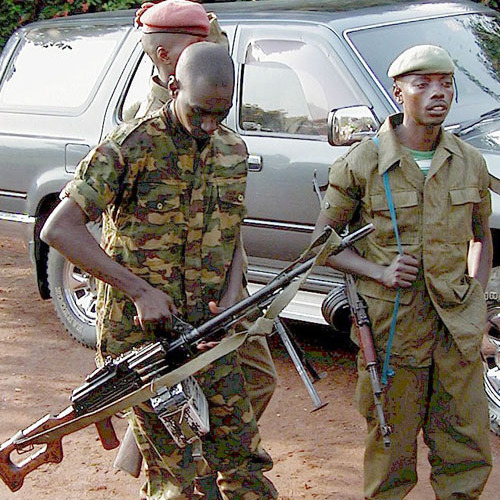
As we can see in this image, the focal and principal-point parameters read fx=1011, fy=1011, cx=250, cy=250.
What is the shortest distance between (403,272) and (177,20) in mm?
1252

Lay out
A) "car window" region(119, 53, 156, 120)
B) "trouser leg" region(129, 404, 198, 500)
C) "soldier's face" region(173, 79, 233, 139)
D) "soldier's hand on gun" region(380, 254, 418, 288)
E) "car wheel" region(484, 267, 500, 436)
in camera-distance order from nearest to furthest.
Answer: "soldier's face" region(173, 79, 233, 139)
"trouser leg" region(129, 404, 198, 500)
"soldier's hand on gun" region(380, 254, 418, 288)
"car wheel" region(484, 267, 500, 436)
"car window" region(119, 53, 156, 120)

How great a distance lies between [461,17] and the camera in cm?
599

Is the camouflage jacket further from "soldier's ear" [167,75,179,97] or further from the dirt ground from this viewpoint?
the dirt ground

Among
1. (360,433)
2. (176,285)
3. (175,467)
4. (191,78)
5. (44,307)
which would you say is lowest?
(44,307)

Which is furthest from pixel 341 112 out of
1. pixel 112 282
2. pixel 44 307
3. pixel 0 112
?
pixel 44 307

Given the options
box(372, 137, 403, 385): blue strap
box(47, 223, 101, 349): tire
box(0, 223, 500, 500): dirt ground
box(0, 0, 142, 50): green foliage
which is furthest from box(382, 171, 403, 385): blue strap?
box(0, 0, 142, 50): green foliage

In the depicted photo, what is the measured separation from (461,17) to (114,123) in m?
2.16

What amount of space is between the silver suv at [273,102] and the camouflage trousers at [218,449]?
170 cm

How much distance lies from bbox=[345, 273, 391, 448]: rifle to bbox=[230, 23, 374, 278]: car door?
1.61 m

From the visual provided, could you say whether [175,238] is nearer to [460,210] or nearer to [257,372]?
[257,372]

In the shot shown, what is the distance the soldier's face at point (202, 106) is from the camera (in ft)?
10.2

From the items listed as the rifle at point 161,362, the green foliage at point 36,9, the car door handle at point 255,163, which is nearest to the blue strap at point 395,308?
the rifle at point 161,362

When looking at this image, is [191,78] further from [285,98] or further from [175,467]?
[285,98]

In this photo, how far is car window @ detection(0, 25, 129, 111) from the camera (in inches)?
→ 251
